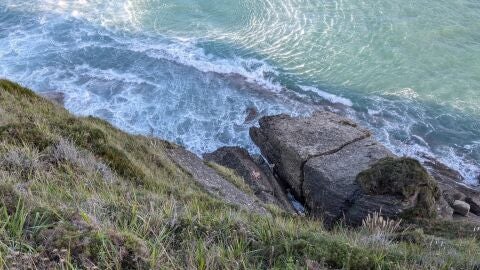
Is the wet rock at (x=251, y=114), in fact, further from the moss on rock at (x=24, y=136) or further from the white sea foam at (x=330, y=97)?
the moss on rock at (x=24, y=136)

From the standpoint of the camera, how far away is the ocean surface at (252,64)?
68.8ft

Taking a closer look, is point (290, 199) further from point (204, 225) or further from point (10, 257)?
point (10, 257)

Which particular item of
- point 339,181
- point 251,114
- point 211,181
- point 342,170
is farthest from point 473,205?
point 251,114

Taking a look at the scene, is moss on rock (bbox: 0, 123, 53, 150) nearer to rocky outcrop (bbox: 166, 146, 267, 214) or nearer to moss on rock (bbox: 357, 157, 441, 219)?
rocky outcrop (bbox: 166, 146, 267, 214)

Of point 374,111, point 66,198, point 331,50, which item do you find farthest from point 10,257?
point 331,50

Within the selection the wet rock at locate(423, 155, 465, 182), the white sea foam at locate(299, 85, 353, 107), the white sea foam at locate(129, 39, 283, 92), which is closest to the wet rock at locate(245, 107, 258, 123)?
the white sea foam at locate(129, 39, 283, 92)

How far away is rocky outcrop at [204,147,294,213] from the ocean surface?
4.17 feet

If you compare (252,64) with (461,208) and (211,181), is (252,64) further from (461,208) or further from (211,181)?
(461,208)

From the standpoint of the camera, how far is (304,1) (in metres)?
28.8

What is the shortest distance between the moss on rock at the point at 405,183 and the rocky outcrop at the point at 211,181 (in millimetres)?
3421

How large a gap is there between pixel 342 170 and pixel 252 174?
118 inches

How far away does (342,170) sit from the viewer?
1595 centimetres

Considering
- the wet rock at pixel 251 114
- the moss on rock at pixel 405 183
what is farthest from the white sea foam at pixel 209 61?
the moss on rock at pixel 405 183

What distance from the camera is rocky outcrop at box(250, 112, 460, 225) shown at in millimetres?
13984
